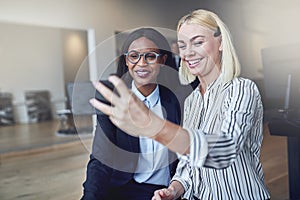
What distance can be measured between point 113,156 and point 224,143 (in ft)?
1.23

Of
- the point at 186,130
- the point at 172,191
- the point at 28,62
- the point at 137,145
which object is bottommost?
the point at 28,62

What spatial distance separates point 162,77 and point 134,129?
0.30 m

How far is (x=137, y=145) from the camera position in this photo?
73 centimetres

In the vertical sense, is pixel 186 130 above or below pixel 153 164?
above

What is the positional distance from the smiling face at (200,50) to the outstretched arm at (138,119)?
23 cm

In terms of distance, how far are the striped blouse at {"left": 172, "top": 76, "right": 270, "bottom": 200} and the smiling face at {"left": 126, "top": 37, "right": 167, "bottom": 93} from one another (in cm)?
11

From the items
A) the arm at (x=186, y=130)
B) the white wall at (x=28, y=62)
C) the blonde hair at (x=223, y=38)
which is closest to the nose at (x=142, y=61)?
the blonde hair at (x=223, y=38)

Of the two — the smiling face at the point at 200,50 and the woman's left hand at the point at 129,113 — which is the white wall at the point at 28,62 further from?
the woman's left hand at the point at 129,113

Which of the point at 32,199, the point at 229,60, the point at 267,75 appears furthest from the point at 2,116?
the point at 229,60

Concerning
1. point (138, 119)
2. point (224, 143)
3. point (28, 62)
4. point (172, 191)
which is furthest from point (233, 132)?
point (28, 62)

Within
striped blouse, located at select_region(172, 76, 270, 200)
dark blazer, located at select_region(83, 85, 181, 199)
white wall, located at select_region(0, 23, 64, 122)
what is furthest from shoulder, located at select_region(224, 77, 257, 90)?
white wall, located at select_region(0, 23, 64, 122)

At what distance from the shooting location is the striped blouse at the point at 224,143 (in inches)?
19.8

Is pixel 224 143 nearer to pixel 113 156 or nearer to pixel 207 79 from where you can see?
pixel 207 79

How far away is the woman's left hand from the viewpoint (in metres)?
0.43
